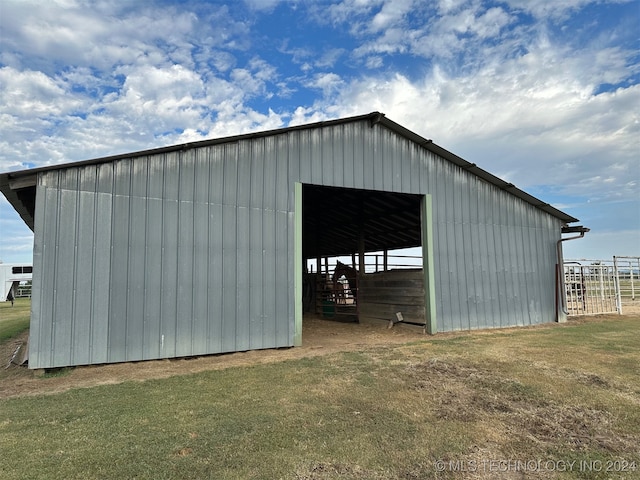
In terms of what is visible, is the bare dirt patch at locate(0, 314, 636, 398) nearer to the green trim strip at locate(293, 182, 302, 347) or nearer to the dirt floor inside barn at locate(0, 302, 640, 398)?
the dirt floor inside barn at locate(0, 302, 640, 398)

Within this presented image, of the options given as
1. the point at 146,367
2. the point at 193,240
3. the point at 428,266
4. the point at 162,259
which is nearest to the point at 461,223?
the point at 428,266

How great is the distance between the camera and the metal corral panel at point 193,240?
22.6 feet

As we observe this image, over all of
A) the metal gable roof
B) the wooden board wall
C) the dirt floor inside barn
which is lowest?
the dirt floor inside barn

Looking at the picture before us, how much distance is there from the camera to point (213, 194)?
26.7 feet

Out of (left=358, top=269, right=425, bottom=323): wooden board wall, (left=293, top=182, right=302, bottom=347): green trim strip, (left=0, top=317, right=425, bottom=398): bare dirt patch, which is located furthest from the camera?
(left=358, top=269, right=425, bottom=323): wooden board wall

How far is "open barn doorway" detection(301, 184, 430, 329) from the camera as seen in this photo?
12336 mm

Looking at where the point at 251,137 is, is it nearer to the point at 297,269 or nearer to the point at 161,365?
the point at 297,269

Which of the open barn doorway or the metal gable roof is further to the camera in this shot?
the open barn doorway

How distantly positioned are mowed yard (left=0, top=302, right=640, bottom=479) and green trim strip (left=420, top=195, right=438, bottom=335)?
9.96 ft

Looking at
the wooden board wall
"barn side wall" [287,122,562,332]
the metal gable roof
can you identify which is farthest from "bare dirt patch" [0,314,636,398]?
the metal gable roof

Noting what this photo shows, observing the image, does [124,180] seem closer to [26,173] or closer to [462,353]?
[26,173]

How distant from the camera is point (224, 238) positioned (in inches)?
322

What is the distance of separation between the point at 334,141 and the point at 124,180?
183 inches

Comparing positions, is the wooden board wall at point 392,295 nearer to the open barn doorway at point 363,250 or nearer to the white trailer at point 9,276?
the open barn doorway at point 363,250
